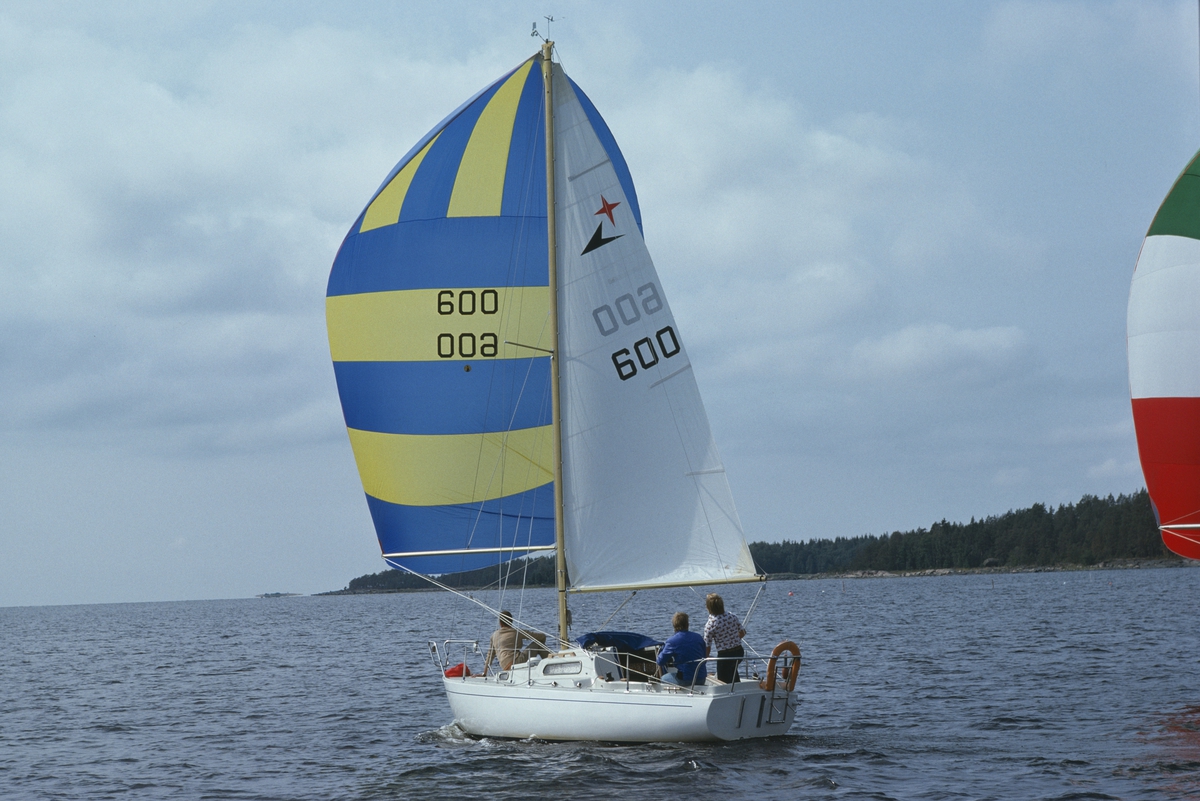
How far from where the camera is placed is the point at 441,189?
57.0 ft

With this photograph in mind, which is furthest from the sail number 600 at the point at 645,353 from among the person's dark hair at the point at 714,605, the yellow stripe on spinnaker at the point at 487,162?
the person's dark hair at the point at 714,605

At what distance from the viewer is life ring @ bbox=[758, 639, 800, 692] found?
14512mm

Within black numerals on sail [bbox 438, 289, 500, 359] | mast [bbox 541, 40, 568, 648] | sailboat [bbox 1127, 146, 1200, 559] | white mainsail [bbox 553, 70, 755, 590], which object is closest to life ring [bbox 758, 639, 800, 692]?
white mainsail [bbox 553, 70, 755, 590]

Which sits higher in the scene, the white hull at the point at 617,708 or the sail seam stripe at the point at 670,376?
the sail seam stripe at the point at 670,376

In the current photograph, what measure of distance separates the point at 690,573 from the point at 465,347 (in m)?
4.94

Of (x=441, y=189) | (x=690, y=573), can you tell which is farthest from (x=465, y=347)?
(x=690, y=573)

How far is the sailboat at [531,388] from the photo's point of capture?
51.6 ft

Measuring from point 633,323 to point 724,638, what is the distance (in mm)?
4612

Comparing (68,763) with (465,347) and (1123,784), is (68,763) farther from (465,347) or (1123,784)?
(1123,784)

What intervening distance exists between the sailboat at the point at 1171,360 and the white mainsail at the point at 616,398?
820 centimetres

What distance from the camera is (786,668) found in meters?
15.0

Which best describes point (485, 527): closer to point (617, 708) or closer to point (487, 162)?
point (617, 708)

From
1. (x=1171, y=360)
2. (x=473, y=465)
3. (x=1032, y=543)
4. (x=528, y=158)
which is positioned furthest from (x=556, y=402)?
(x=1032, y=543)

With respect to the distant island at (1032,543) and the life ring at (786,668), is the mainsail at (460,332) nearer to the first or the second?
the life ring at (786,668)
